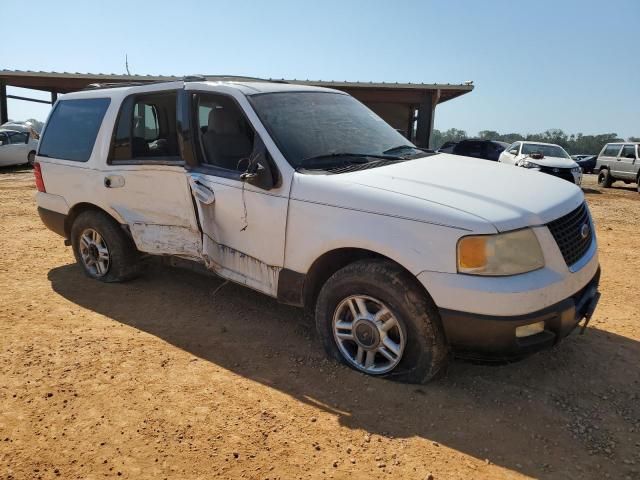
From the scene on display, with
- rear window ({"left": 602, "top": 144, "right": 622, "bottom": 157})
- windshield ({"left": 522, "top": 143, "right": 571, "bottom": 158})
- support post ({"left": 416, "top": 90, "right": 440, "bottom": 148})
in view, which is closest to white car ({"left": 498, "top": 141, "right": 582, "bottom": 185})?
windshield ({"left": 522, "top": 143, "right": 571, "bottom": 158})

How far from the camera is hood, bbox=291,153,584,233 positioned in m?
2.79

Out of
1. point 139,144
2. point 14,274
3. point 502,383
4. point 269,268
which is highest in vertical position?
point 139,144

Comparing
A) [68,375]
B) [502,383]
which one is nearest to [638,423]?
[502,383]

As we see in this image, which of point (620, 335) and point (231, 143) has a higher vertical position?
point (231, 143)

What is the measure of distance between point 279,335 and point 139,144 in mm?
2153

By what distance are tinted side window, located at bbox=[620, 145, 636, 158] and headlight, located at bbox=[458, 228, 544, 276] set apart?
18228 millimetres

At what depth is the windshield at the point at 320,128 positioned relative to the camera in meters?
3.60

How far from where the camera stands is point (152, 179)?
14.1 ft

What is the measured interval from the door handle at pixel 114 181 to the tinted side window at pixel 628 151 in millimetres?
18593

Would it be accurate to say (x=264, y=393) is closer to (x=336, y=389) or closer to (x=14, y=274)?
(x=336, y=389)

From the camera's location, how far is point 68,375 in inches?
131

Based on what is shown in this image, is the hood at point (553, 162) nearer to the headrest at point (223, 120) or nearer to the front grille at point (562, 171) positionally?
the front grille at point (562, 171)

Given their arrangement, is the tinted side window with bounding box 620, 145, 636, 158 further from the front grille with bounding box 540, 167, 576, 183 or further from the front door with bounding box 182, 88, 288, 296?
the front door with bounding box 182, 88, 288, 296

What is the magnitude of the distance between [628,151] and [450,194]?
1847cm
